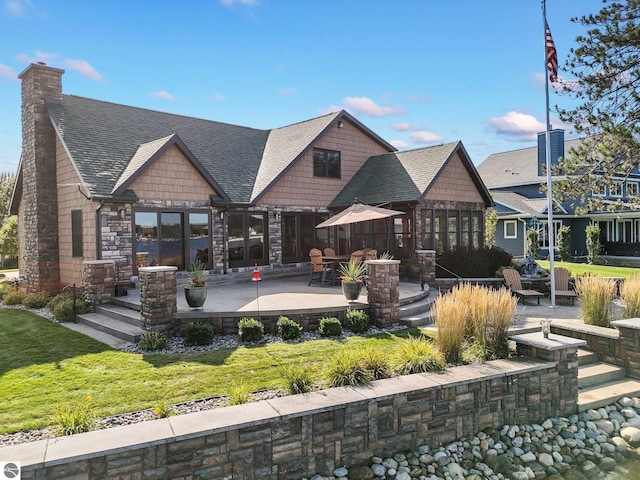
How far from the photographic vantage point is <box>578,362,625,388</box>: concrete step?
661cm

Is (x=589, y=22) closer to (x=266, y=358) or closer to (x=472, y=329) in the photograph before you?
(x=472, y=329)

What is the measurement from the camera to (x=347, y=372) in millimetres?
5293

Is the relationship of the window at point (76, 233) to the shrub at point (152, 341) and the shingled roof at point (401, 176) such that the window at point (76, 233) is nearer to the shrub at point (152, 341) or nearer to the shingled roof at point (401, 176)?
the shrub at point (152, 341)

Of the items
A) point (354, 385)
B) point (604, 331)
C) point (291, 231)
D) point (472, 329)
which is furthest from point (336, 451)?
point (291, 231)

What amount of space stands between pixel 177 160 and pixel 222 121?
22.3 feet

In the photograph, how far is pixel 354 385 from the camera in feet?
17.0

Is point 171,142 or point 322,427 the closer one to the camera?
point 322,427

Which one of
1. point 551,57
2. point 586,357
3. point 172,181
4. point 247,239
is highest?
point 551,57

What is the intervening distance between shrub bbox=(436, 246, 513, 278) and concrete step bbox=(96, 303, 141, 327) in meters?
9.28

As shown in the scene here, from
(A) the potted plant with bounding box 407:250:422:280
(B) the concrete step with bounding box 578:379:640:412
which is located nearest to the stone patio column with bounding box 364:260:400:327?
(B) the concrete step with bounding box 578:379:640:412

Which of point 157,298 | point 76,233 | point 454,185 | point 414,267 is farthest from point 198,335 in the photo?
point 454,185

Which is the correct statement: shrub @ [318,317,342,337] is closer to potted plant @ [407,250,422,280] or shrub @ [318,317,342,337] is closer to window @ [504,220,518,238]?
potted plant @ [407,250,422,280]

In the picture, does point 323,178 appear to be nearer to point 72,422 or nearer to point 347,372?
point 347,372

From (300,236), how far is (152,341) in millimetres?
9640
